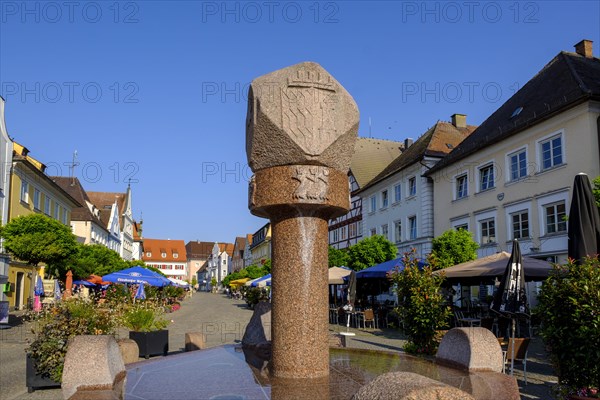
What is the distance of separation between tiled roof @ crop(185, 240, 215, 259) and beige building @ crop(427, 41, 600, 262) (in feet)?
517

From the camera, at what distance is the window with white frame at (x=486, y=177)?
25.8 meters

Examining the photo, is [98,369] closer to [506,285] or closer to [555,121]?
[506,285]

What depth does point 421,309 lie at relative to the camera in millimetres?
10336

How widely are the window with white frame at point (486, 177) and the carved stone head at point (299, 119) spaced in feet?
71.6

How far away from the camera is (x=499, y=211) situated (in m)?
24.9

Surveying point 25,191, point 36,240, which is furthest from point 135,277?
point 25,191

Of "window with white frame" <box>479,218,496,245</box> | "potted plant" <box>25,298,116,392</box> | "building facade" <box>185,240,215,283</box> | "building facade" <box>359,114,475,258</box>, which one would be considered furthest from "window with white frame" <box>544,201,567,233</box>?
"building facade" <box>185,240,215,283</box>

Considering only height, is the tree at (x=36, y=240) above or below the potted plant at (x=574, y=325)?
above

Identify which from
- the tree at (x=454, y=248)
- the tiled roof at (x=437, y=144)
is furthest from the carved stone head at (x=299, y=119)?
the tiled roof at (x=437, y=144)

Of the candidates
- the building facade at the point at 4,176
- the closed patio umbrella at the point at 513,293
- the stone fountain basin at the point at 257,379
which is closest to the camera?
the stone fountain basin at the point at 257,379

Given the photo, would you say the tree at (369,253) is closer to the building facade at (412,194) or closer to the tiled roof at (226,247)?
the building facade at (412,194)

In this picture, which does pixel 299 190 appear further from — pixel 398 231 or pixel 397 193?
pixel 397 193

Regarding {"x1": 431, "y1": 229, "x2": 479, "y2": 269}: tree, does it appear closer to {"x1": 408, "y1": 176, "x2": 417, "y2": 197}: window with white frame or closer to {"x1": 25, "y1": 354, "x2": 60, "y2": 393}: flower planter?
{"x1": 408, "y1": 176, "x2": 417, "y2": 197}: window with white frame

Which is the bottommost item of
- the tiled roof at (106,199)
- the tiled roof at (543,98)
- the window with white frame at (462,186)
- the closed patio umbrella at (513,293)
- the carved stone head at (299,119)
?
the closed patio umbrella at (513,293)
